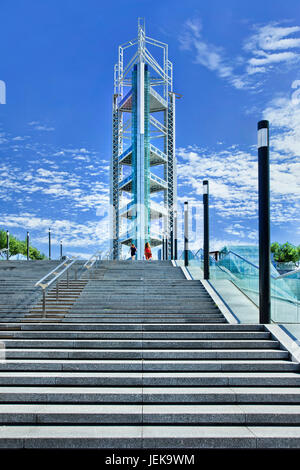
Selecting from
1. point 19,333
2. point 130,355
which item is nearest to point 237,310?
point 130,355

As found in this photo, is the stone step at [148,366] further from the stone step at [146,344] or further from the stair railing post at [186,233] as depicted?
the stair railing post at [186,233]

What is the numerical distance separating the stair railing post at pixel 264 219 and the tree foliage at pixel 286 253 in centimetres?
7788

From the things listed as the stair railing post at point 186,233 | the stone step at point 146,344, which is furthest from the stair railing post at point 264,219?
the stair railing post at point 186,233

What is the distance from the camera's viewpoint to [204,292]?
36.2 feet

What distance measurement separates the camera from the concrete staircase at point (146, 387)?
4.64 m

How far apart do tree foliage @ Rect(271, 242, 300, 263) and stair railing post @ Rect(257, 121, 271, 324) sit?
7788 centimetres

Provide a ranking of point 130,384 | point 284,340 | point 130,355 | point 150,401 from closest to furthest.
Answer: point 150,401, point 130,384, point 130,355, point 284,340

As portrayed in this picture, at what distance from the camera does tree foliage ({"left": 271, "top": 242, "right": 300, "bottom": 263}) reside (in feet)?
275

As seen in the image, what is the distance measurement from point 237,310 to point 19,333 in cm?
473

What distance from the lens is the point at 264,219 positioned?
324 inches

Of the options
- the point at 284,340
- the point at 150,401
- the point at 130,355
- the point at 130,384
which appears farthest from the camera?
the point at 284,340

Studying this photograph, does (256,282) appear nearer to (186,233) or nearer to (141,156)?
(186,233)

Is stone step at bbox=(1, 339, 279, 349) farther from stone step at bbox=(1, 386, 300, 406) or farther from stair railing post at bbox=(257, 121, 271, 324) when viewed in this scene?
stone step at bbox=(1, 386, 300, 406)
